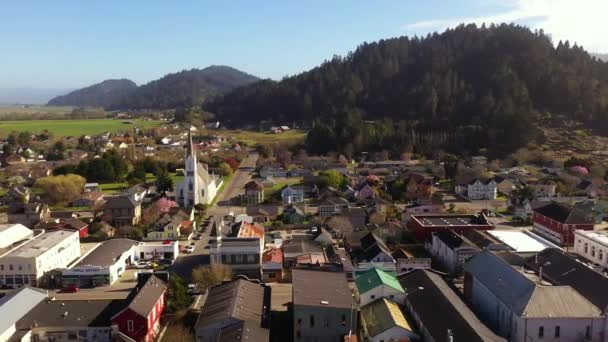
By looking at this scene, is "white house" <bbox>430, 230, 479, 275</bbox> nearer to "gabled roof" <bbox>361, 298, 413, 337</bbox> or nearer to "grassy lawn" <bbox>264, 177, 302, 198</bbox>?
"gabled roof" <bbox>361, 298, 413, 337</bbox>

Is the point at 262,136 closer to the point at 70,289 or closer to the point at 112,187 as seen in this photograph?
the point at 112,187

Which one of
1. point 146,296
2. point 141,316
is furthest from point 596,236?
point 141,316

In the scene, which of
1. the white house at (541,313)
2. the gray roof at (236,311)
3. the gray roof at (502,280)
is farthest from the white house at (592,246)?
the gray roof at (236,311)

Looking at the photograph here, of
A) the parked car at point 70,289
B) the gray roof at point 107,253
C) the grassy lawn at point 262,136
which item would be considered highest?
the grassy lawn at point 262,136

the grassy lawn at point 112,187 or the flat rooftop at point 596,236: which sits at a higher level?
the flat rooftop at point 596,236

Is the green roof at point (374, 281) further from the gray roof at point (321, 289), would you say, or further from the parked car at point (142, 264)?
the parked car at point (142, 264)

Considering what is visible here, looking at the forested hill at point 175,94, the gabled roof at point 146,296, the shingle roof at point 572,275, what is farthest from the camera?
the forested hill at point 175,94

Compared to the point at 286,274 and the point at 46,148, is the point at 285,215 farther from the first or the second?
the point at 46,148

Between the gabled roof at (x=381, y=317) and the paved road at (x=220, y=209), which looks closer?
the gabled roof at (x=381, y=317)

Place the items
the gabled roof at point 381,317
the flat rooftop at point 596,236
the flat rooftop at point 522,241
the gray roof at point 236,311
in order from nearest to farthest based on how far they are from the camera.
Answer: the gray roof at point 236,311, the gabled roof at point 381,317, the flat rooftop at point 522,241, the flat rooftop at point 596,236
